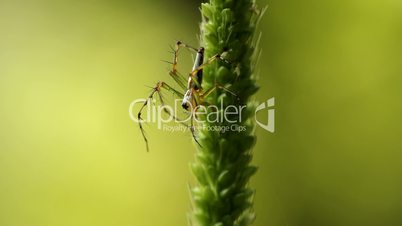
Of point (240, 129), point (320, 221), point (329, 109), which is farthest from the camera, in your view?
point (329, 109)

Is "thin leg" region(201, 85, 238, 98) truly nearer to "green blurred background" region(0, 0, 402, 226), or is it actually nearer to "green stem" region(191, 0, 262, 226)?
"green stem" region(191, 0, 262, 226)

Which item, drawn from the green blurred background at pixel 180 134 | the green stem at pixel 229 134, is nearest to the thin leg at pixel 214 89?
the green stem at pixel 229 134

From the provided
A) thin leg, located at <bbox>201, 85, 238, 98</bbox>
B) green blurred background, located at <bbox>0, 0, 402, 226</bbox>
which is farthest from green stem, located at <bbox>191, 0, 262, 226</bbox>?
green blurred background, located at <bbox>0, 0, 402, 226</bbox>

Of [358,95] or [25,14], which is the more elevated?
[25,14]

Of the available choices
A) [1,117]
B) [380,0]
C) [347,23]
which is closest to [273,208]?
[347,23]

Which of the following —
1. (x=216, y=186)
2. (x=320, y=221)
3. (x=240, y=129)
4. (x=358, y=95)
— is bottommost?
(x=320, y=221)

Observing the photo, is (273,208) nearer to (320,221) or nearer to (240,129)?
(320,221)
